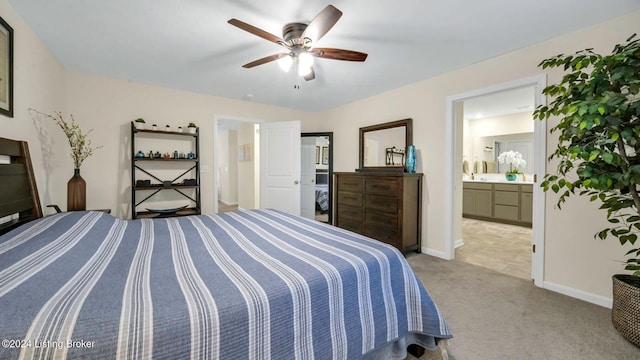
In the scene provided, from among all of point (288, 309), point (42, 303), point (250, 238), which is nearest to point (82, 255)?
point (42, 303)

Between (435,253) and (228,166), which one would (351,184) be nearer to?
(435,253)

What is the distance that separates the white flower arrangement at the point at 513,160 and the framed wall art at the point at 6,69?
23.4 feet

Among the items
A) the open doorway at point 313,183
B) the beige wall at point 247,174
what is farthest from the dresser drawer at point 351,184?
the beige wall at point 247,174

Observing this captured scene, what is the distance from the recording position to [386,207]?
126 inches

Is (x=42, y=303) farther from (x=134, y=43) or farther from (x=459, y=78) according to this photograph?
(x=459, y=78)

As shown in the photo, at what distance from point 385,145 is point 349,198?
966mm

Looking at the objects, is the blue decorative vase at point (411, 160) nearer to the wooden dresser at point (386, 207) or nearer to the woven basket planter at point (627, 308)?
the wooden dresser at point (386, 207)

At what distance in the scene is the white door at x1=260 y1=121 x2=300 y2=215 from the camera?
4270mm

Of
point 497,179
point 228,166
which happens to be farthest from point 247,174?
point 497,179

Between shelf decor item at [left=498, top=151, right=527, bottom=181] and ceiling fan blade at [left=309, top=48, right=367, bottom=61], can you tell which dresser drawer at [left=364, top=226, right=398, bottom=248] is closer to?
ceiling fan blade at [left=309, top=48, right=367, bottom=61]

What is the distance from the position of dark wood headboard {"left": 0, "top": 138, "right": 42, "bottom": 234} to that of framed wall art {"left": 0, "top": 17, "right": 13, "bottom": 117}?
235 millimetres

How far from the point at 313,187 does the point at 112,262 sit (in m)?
4.29

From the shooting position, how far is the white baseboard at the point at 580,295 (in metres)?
2.02

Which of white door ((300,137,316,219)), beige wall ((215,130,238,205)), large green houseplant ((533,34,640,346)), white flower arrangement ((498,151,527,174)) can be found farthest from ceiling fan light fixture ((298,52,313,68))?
beige wall ((215,130,238,205))
